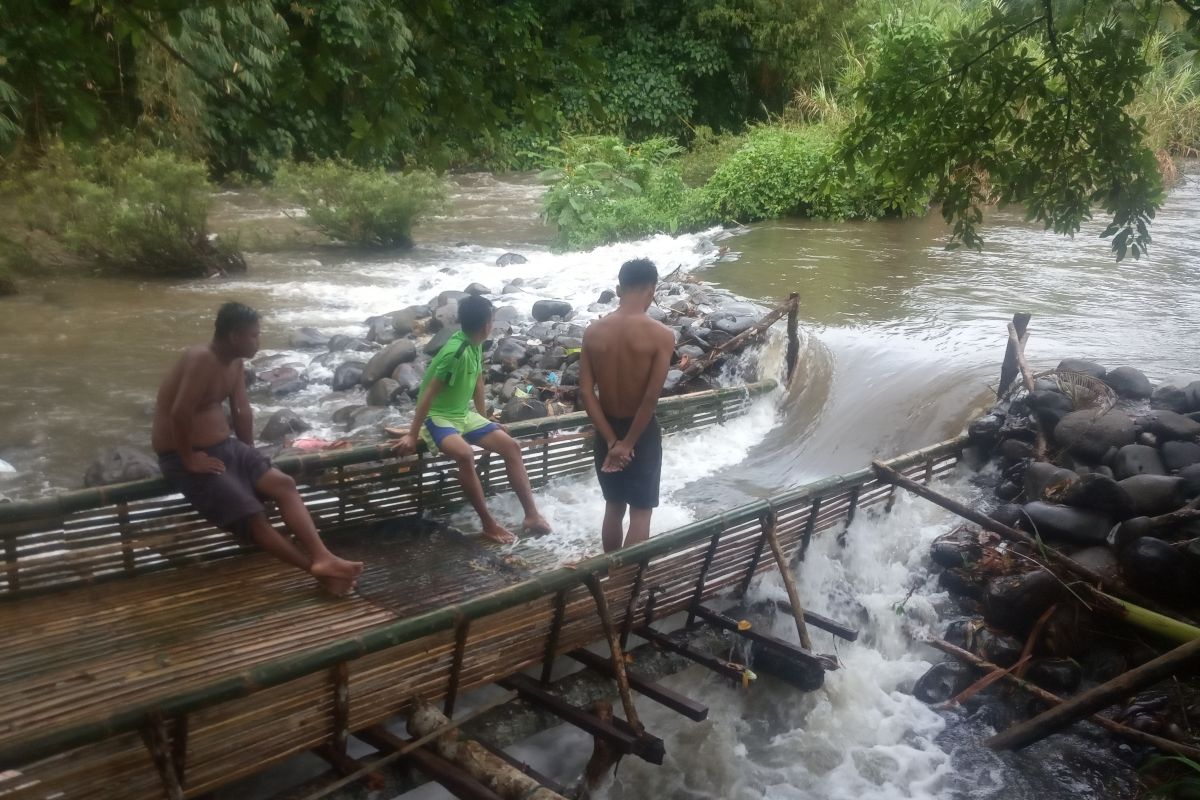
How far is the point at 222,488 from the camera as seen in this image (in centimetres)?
378

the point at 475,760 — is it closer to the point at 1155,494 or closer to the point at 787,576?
the point at 787,576

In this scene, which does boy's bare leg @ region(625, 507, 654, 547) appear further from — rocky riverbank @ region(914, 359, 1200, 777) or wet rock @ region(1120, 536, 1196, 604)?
wet rock @ region(1120, 536, 1196, 604)

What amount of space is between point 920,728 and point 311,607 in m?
2.77

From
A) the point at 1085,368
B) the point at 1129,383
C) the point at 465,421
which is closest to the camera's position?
the point at 465,421

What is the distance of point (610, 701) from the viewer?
11.7 ft

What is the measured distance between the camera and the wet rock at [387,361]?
9.12 meters

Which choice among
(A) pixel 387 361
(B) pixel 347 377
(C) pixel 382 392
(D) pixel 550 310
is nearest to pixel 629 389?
(C) pixel 382 392

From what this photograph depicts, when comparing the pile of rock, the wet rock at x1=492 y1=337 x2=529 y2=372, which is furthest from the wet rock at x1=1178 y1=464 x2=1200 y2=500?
the wet rock at x1=492 y1=337 x2=529 y2=372

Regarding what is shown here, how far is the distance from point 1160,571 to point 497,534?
3.25m

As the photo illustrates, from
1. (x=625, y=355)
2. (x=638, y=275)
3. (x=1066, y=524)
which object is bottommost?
(x=1066, y=524)

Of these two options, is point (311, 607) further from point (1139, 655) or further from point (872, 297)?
point (872, 297)

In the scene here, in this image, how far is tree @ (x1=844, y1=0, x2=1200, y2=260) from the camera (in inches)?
170

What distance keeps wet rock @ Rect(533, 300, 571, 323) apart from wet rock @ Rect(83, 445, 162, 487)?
4807mm

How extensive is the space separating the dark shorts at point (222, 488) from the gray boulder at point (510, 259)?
10.4 meters
